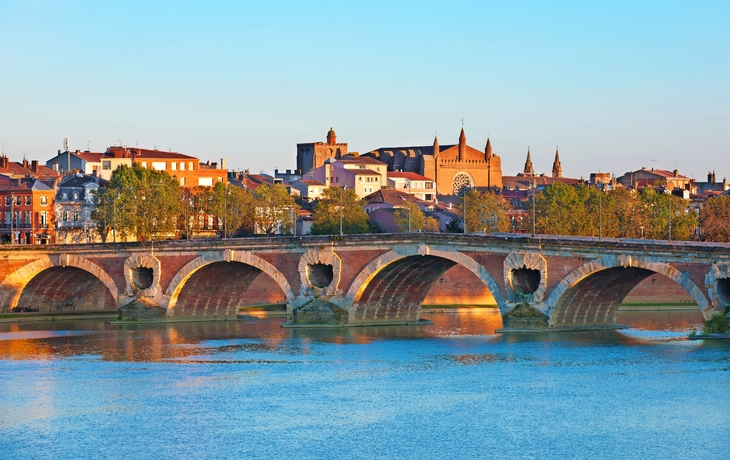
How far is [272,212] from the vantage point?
394 feet

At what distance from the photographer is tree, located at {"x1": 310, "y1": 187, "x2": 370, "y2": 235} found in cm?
11838

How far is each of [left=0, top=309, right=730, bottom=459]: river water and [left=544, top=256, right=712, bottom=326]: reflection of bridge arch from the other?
1.42 metres

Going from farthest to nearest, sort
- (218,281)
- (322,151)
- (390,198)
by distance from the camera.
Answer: (322,151) < (390,198) < (218,281)

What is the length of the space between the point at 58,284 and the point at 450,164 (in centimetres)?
9213

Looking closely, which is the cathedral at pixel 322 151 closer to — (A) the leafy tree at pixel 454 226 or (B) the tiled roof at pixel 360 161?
(B) the tiled roof at pixel 360 161

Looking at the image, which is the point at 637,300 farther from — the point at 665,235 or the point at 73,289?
the point at 73,289

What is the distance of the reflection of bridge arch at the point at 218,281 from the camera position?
262 feet

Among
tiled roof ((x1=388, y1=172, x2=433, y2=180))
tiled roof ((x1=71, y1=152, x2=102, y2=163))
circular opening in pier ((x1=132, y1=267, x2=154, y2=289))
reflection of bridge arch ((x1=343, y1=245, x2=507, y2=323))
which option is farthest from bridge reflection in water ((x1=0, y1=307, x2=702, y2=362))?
tiled roof ((x1=388, y1=172, x2=433, y2=180))

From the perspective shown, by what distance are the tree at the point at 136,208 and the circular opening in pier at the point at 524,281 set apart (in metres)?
43.7

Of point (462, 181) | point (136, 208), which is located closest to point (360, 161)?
point (462, 181)

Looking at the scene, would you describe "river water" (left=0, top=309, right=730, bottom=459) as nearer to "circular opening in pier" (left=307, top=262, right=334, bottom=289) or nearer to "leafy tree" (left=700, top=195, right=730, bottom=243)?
"circular opening in pier" (left=307, top=262, right=334, bottom=289)

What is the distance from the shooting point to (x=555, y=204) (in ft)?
379

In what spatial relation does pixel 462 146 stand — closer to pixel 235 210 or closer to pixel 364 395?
pixel 235 210

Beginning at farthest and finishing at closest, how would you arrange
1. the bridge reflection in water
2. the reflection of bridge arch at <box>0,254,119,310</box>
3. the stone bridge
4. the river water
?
the reflection of bridge arch at <box>0,254,119,310</box>, the bridge reflection in water, the stone bridge, the river water
